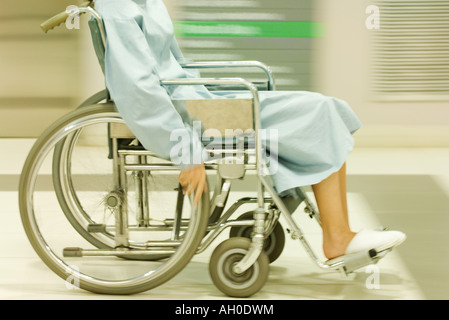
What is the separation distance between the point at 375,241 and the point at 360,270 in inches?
13.5

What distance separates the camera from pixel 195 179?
2.12 meters

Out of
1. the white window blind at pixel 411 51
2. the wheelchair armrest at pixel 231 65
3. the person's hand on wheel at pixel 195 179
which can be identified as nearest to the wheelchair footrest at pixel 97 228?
the person's hand on wheel at pixel 195 179

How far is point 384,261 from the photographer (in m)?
2.65

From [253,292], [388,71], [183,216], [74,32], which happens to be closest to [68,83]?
[74,32]

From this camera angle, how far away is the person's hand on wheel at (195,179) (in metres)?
2.12

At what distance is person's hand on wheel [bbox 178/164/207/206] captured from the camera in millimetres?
2123

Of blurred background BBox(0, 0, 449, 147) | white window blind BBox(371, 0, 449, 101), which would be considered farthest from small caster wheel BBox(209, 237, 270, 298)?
white window blind BBox(371, 0, 449, 101)

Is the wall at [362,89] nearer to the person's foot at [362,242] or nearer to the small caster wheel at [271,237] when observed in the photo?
the small caster wheel at [271,237]

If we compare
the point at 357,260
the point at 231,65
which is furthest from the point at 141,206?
the point at 357,260

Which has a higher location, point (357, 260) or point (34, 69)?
point (34, 69)

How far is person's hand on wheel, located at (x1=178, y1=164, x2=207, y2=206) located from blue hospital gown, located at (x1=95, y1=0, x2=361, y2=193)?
0.17 ft

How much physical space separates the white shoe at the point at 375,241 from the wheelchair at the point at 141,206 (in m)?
0.03

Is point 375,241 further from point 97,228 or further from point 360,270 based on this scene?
point 97,228

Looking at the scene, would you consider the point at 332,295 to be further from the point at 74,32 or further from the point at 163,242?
the point at 74,32
